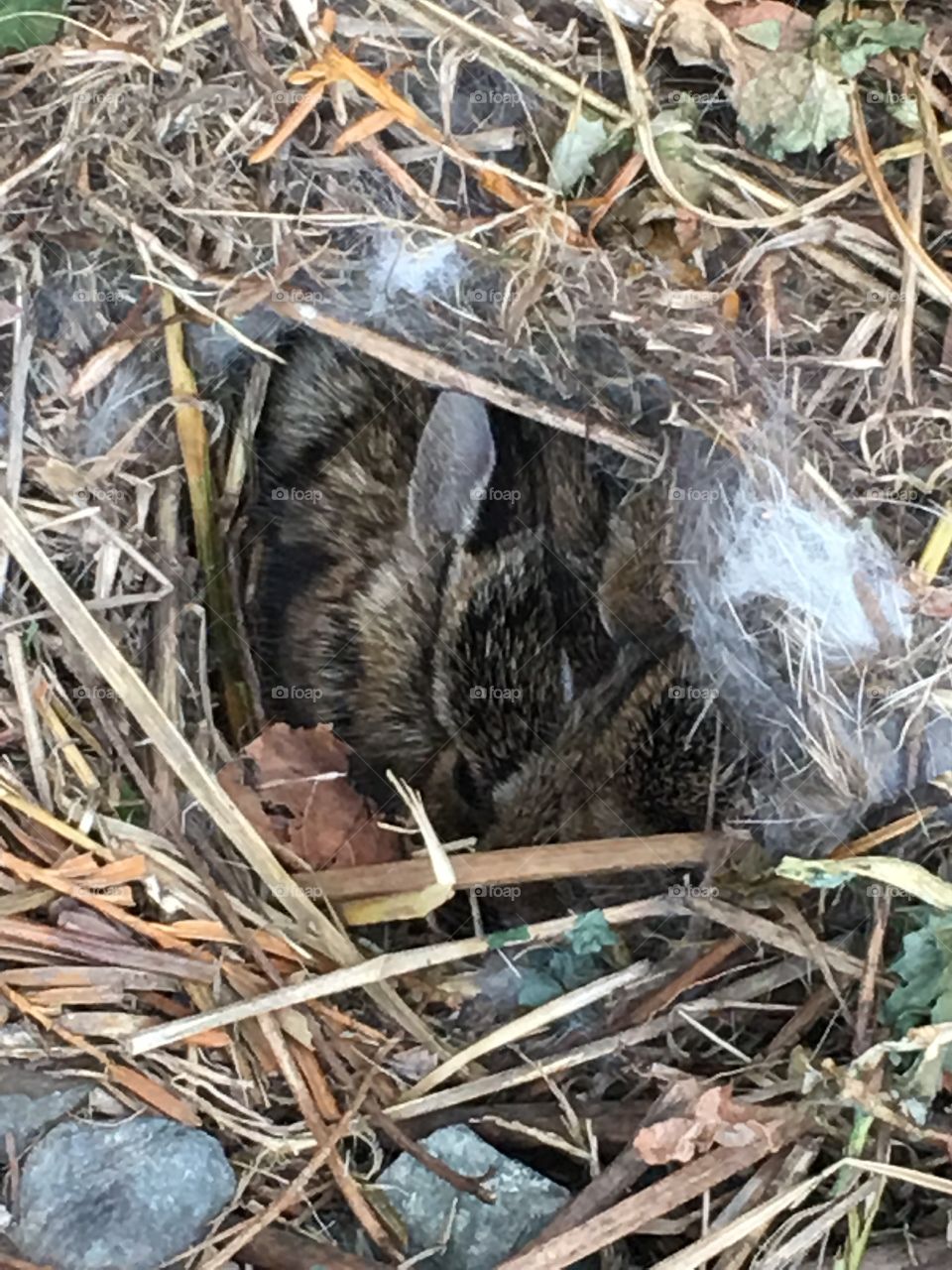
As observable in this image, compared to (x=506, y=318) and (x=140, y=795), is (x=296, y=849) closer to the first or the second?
(x=140, y=795)

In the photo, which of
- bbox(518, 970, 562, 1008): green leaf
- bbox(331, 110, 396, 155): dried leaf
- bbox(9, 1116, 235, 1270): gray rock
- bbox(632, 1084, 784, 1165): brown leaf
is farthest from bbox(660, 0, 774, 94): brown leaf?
bbox(9, 1116, 235, 1270): gray rock

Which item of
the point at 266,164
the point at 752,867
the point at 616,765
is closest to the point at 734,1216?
the point at 752,867

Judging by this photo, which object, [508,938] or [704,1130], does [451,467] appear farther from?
[704,1130]

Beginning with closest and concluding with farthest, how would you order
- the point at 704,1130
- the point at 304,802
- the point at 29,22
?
the point at 704,1130 < the point at 29,22 < the point at 304,802

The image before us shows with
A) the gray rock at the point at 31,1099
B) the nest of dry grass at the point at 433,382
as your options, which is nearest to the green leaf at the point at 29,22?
the nest of dry grass at the point at 433,382

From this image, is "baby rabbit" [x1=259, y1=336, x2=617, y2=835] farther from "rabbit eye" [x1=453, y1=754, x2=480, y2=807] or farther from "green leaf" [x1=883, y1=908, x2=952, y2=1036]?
"green leaf" [x1=883, y1=908, x2=952, y2=1036]

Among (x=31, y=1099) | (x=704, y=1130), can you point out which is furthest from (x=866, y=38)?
(x=31, y=1099)
